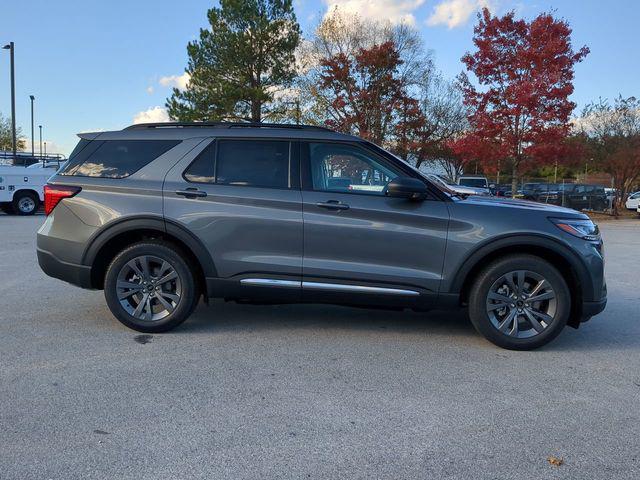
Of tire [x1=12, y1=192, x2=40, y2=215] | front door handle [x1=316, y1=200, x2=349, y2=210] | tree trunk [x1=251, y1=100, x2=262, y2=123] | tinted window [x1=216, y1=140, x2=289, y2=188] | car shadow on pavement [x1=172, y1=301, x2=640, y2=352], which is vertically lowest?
car shadow on pavement [x1=172, y1=301, x2=640, y2=352]

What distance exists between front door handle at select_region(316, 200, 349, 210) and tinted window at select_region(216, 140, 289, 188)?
387 mm

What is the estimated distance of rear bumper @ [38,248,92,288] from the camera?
501 cm

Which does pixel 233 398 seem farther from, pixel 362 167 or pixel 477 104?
pixel 477 104

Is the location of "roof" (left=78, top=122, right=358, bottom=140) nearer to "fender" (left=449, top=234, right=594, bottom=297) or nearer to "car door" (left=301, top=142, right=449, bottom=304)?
"car door" (left=301, top=142, right=449, bottom=304)

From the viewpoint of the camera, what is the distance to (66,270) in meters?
5.06

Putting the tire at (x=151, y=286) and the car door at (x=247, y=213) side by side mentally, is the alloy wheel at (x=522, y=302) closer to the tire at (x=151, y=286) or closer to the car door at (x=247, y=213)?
the car door at (x=247, y=213)

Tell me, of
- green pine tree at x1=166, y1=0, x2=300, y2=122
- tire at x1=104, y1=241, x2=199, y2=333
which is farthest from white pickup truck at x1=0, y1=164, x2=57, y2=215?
tire at x1=104, y1=241, x2=199, y2=333

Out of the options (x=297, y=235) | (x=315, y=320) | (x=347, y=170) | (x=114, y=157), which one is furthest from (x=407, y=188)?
(x=114, y=157)

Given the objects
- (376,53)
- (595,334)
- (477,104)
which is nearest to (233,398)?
(595,334)

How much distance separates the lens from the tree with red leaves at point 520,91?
19922mm

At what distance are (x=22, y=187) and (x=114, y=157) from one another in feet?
50.0

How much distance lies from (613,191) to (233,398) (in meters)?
27.8

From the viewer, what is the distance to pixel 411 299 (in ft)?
15.4

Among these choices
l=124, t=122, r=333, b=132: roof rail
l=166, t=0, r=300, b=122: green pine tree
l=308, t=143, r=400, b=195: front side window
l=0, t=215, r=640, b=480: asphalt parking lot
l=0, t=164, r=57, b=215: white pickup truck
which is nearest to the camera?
l=0, t=215, r=640, b=480: asphalt parking lot
